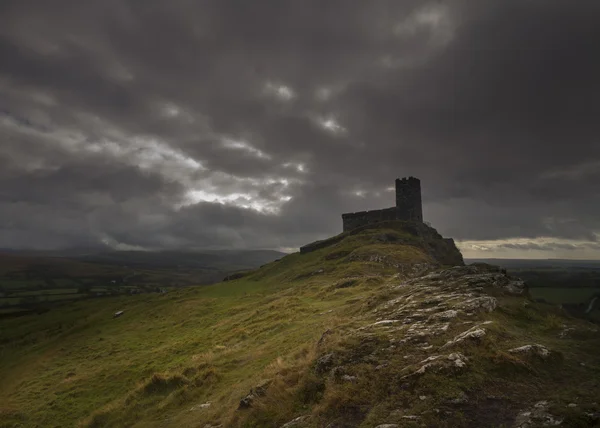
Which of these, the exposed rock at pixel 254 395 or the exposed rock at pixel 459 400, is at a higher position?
the exposed rock at pixel 459 400

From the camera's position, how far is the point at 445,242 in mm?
93812

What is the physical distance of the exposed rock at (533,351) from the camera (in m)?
12.0

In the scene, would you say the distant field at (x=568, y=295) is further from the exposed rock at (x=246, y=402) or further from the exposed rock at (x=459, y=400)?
the exposed rock at (x=246, y=402)

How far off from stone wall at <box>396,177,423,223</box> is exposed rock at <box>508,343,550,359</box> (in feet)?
298

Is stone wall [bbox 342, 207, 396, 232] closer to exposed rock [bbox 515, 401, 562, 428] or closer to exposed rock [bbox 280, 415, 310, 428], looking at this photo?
exposed rock [bbox 280, 415, 310, 428]

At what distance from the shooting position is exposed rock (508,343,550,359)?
473 inches

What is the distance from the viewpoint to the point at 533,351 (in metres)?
12.2

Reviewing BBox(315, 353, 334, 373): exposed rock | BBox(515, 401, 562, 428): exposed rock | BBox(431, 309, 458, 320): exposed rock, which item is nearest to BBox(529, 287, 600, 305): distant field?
BBox(431, 309, 458, 320): exposed rock

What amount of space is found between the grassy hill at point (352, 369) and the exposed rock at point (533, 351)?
6cm

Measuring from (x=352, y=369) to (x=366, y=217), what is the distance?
3865 inches

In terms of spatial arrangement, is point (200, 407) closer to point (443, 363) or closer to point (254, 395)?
point (254, 395)

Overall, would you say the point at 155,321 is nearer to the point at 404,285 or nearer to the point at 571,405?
the point at 404,285

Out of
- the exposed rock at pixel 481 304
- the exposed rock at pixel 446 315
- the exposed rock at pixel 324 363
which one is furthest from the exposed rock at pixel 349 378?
the exposed rock at pixel 481 304

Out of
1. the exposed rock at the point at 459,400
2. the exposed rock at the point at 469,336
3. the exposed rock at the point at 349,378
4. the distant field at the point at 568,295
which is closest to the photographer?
the exposed rock at the point at 459,400
